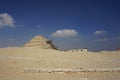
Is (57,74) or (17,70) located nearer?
(57,74)

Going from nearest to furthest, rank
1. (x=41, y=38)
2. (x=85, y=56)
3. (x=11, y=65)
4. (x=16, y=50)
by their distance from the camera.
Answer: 1. (x=11, y=65)
2. (x=85, y=56)
3. (x=16, y=50)
4. (x=41, y=38)

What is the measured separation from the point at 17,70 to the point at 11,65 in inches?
79.4

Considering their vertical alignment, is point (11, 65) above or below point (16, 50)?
below

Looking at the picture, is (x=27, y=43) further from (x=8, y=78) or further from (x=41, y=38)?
(x=8, y=78)

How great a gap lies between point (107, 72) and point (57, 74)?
4.04 m

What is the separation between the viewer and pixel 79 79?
14.8 meters

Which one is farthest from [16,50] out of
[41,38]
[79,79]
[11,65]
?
[41,38]

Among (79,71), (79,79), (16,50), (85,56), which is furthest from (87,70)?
(16,50)

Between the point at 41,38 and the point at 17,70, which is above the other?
the point at 41,38

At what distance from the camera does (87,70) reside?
18.3 m

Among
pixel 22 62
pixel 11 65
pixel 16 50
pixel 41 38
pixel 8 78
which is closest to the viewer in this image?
pixel 8 78

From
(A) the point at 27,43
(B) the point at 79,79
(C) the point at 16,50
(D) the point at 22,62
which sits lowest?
(B) the point at 79,79

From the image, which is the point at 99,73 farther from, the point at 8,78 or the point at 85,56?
the point at 85,56

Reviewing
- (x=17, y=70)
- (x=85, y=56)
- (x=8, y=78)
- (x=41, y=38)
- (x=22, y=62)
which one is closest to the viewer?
(x=8, y=78)
